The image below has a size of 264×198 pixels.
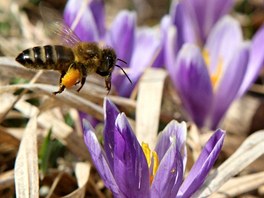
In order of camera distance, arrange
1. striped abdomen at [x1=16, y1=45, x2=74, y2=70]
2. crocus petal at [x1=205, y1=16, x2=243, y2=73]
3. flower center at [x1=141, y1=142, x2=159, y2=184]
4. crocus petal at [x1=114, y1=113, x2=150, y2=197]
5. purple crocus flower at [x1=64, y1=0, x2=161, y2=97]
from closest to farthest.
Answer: crocus petal at [x1=114, y1=113, x2=150, y2=197], flower center at [x1=141, y1=142, x2=159, y2=184], striped abdomen at [x1=16, y1=45, x2=74, y2=70], purple crocus flower at [x1=64, y1=0, x2=161, y2=97], crocus petal at [x1=205, y1=16, x2=243, y2=73]

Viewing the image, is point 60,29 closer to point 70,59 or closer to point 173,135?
point 70,59

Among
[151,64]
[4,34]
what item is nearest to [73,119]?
[151,64]

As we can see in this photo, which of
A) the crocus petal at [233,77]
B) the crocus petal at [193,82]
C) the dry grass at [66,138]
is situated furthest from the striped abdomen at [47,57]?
the crocus petal at [233,77]

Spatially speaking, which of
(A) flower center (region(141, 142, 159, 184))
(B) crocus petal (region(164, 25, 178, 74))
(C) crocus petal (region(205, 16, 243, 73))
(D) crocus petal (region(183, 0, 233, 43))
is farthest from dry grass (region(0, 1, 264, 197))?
(D) crocus petal (region(183, 0, 233, 43))

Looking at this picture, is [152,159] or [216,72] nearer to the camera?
[152,159]

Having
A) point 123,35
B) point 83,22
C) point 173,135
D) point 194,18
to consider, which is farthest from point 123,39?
point 173,135

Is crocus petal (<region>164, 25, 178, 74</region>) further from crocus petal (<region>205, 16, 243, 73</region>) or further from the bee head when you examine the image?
the bee head

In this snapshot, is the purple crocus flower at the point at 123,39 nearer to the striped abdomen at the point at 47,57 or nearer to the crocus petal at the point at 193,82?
the crocus petal at the point at 193,82
